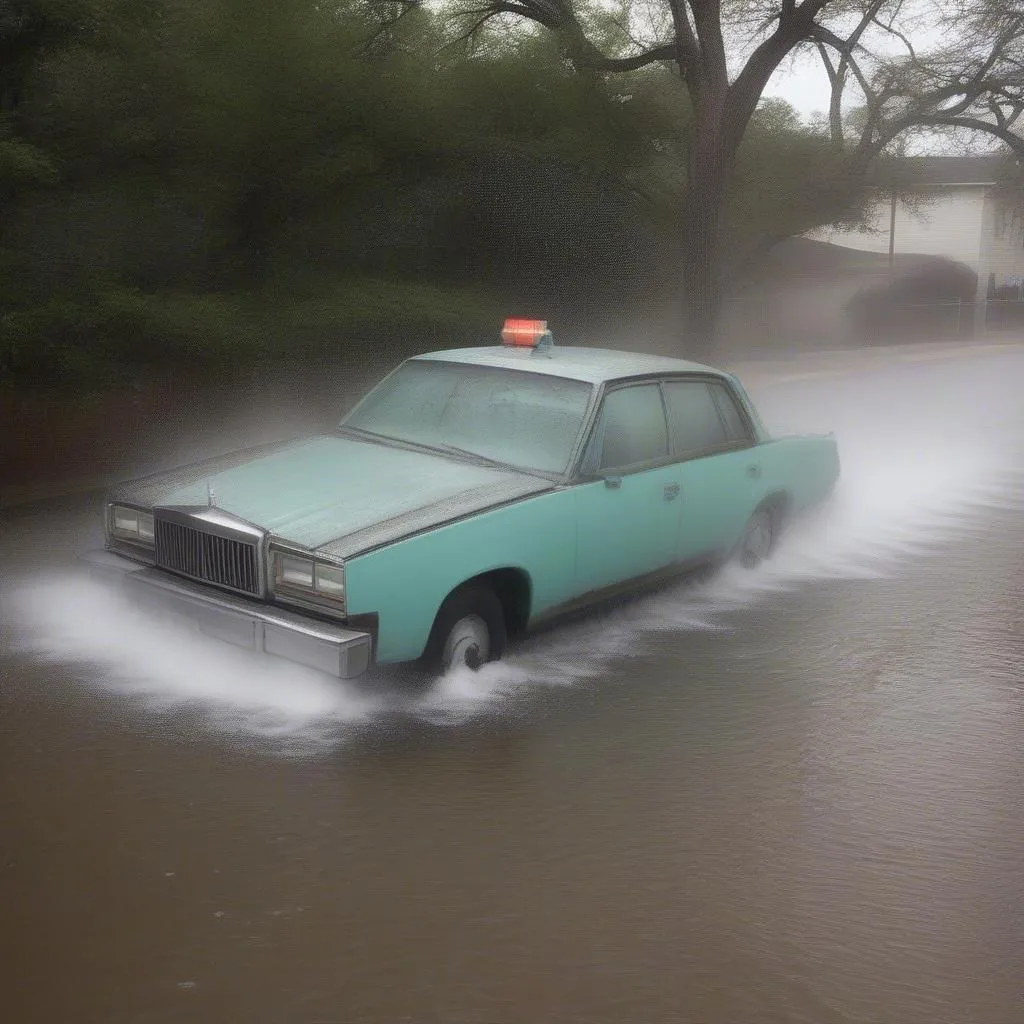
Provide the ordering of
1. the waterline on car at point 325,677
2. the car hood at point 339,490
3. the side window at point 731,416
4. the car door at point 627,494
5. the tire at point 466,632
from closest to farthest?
the car hood at point 339,490
the waterline on car at point 325,677
the tire at point 466,632
the car door at point 627,494
the side window at point 731,416

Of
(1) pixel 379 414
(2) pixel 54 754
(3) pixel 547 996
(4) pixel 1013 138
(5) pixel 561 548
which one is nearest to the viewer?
(3) pixel 547 996

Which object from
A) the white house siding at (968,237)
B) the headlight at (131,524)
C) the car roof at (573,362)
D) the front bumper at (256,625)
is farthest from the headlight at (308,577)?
the white house siding at (968,237)

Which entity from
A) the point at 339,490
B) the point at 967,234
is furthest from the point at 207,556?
the point at 967,234

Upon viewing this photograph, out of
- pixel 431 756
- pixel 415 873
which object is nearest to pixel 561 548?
pixel 431 756

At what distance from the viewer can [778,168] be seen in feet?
85.7

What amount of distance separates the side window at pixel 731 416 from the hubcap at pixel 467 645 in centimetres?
231

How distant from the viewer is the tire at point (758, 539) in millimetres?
8008

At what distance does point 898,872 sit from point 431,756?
5.75 feet

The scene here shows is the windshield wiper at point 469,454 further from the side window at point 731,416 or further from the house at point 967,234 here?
the house at point 967,234

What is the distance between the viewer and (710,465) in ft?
23.9

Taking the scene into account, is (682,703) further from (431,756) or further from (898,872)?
(898,872)

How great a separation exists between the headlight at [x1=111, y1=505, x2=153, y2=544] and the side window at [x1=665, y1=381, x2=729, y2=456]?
264cm

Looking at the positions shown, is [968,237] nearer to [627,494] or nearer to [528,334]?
[528,334]

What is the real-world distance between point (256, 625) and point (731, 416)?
Result: 3.36 meters
